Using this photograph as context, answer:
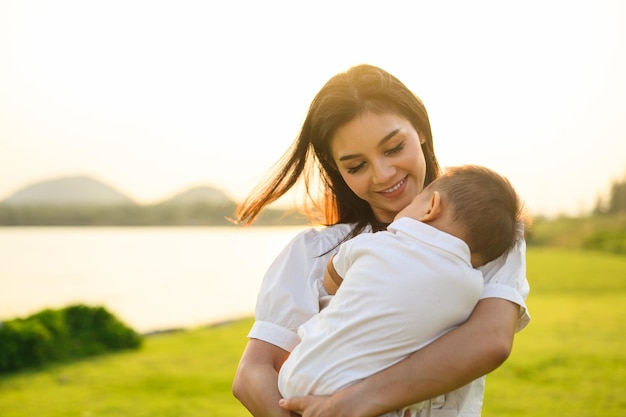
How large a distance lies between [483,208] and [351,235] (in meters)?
0.48

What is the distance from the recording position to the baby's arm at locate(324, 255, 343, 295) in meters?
1.46

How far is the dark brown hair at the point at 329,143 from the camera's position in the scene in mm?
1673

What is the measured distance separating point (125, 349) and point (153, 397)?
1.76 meters

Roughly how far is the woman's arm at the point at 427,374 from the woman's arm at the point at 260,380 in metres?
0.16

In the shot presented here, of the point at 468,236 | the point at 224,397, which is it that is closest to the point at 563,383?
the point at 224,397

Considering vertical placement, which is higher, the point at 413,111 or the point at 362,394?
the point at 413,111

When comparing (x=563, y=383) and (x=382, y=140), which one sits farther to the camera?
(x=563, y=383)

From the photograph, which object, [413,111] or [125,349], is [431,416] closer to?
[413,111]

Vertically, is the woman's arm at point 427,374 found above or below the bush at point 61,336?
above

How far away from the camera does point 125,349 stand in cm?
630

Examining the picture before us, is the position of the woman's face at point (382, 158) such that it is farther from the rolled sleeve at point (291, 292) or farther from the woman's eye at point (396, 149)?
the rolled sleeve at point (291, 292)

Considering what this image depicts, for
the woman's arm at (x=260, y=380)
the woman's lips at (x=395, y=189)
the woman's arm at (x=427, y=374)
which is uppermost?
the woman's lips at (x=395, y=189)

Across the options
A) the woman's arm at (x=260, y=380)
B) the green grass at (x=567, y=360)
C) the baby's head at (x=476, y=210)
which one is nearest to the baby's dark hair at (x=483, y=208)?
the baby's head at (x=476, y=210)

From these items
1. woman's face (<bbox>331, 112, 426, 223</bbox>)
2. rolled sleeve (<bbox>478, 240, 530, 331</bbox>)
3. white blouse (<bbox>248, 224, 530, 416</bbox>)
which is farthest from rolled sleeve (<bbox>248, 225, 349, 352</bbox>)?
rolled sleeve (<bbox>478, 240, 530, 331</bbox>)
